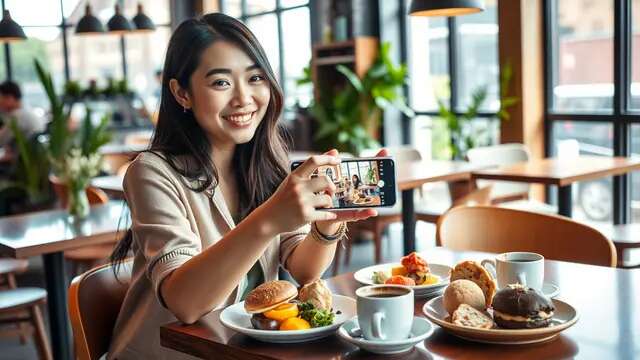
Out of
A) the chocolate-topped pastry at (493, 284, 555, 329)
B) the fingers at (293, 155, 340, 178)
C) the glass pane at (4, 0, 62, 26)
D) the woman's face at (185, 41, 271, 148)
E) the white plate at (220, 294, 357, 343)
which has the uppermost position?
the glass pane at (4, 0, 62, 26)

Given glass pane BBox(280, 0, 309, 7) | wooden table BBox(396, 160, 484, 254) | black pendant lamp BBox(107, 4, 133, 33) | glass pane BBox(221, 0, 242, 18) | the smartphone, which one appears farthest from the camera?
glass pane BBox(221, 0, 242, 18)

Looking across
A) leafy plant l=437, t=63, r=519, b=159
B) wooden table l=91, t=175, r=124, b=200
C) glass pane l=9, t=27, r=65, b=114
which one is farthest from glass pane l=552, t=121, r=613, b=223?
glass pane l=9, t=27, r=65, b=114

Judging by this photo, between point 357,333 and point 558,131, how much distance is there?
4.66m

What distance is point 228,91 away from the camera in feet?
5.28

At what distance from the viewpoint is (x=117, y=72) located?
10453 mm

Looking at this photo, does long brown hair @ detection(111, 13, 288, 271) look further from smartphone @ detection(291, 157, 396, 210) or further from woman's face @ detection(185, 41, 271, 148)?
smartphone @ detection(291, 157, 396, 210)

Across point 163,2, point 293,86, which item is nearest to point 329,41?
point 293,86

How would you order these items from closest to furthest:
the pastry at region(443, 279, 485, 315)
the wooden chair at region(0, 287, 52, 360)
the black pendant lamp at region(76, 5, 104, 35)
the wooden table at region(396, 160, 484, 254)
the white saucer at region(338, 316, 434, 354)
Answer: the white saucer at region(338, 316, 434, 354)
the pastry at region(443, 279, 485, 315)
the wooden chair at region(0, 287, 52, 360)
the wooden table at region(396, 160, 484, 254)
the black pendant lamp at region(76, 5, 104, 35)

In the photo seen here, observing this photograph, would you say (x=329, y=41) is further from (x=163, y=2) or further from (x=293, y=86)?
(x=163, y=2)

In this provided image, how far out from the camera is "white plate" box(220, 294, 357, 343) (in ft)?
4.17

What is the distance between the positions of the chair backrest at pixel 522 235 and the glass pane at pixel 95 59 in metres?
8.54

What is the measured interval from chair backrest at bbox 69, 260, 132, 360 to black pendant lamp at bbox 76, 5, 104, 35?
4042 millimetres

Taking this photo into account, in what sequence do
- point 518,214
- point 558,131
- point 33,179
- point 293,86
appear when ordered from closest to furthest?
point 518,214
point 558,131
point 33,179
point 293,86

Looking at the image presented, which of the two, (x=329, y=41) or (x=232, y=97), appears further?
(x=329, y=41)
